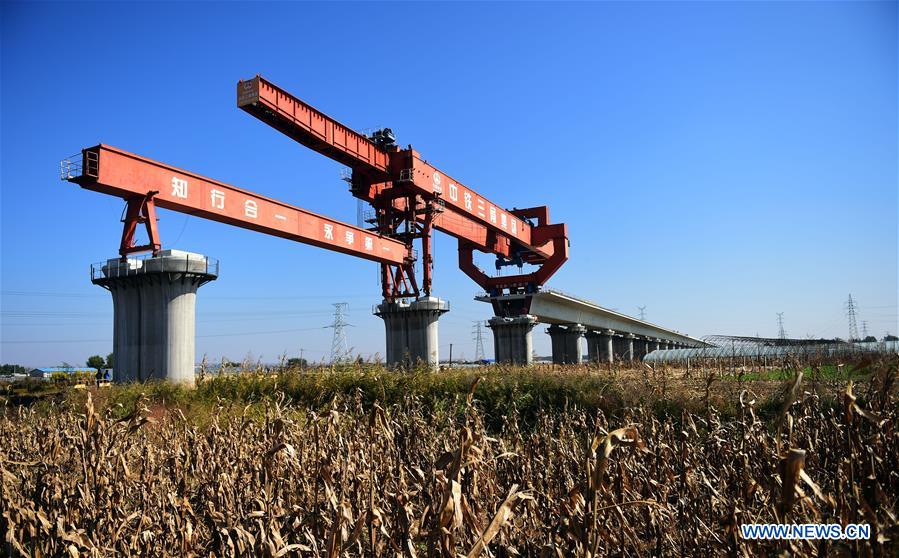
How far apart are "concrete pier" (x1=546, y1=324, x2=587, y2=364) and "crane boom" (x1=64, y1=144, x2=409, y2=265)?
93.1 feet

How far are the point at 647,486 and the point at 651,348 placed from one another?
8917 centimetres

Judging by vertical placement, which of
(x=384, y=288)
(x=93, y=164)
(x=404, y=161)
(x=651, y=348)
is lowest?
(x=651, y=348)

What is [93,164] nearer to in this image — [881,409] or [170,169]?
[170,169]

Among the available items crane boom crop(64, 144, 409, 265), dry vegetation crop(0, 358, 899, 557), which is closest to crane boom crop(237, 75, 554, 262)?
crane boom crop(64, 144, 409, 265)

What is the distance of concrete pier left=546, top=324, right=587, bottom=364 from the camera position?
48594 millimetres

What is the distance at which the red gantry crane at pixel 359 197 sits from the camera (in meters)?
15.8

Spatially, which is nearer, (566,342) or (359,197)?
(359,197)

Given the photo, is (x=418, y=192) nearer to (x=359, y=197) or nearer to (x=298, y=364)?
(x=359, y=197)

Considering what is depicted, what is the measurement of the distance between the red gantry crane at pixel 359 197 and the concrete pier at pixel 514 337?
278 cm

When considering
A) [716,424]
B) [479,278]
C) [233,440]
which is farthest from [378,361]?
[479,278]

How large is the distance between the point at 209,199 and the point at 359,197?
8627 millimetres

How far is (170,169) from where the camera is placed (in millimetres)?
16297

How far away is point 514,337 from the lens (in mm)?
38312

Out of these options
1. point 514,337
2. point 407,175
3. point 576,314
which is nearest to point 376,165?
point 407,175
